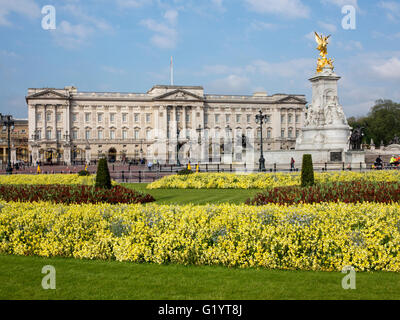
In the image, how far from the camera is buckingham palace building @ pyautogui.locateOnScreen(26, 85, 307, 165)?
89.7m

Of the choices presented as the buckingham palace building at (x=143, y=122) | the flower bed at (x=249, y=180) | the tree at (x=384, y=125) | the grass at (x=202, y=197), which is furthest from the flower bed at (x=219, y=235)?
the tree at (x=384, y=125)

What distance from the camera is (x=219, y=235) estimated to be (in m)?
8.46

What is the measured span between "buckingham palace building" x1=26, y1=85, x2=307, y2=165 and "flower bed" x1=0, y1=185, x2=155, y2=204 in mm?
70567

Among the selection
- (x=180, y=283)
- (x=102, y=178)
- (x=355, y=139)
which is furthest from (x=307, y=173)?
(x=355, y=139)

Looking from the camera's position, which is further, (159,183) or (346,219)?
(159,183)

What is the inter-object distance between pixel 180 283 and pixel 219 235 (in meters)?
1.80

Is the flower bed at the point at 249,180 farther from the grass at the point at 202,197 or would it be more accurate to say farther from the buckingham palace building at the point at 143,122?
the buckingham palace building at the point at 143,122

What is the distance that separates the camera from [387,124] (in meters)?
96.5

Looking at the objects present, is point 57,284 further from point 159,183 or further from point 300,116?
point 300,116

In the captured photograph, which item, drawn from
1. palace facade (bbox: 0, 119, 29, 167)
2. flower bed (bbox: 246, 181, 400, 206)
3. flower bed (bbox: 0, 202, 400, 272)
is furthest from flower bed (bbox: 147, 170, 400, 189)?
palace facade (bbox: 0, 119, 29, 167)

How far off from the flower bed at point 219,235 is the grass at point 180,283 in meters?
0.31

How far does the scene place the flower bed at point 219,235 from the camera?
25.6ft

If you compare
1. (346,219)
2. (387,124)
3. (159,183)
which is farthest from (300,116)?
(346,219)
